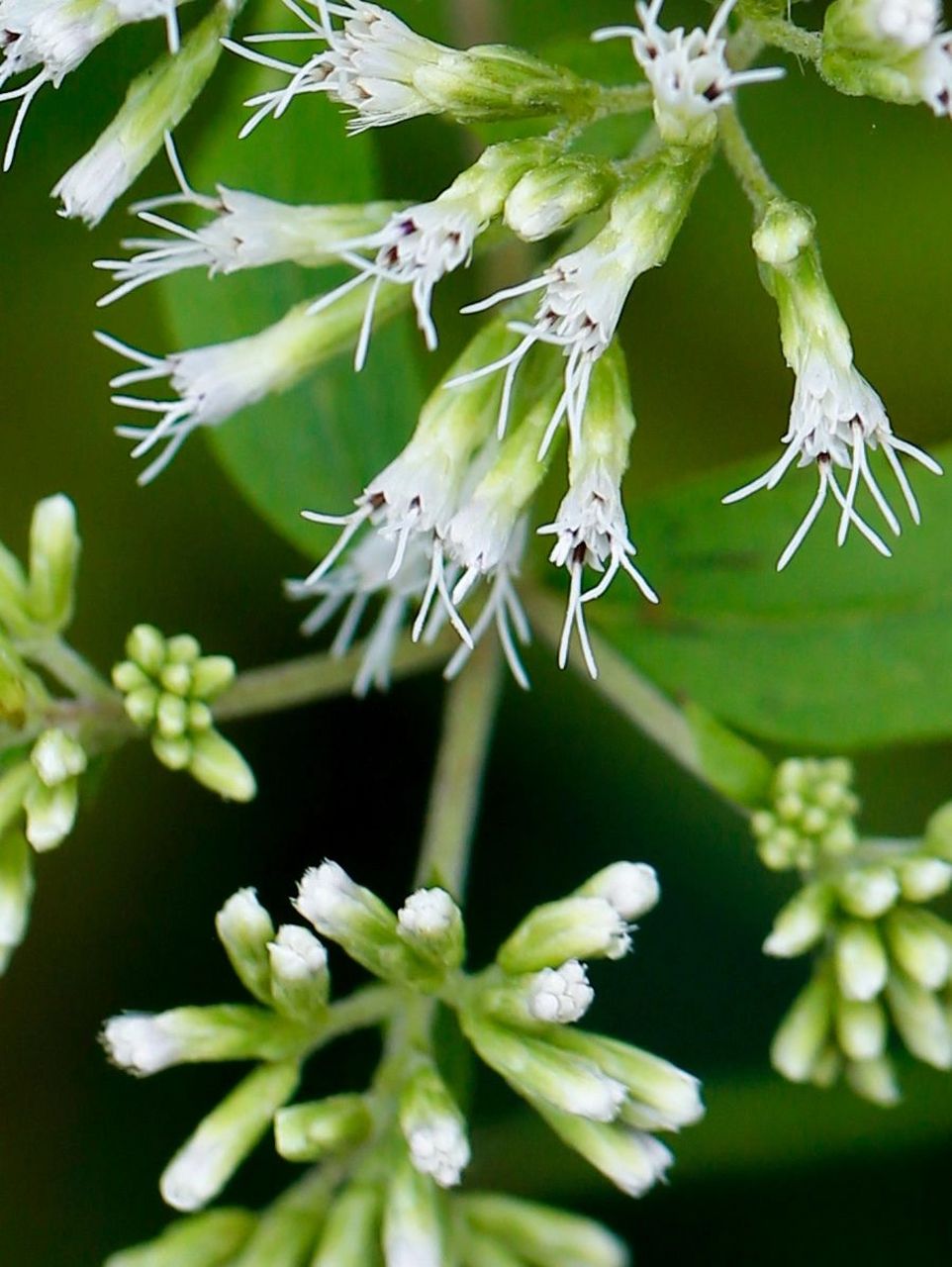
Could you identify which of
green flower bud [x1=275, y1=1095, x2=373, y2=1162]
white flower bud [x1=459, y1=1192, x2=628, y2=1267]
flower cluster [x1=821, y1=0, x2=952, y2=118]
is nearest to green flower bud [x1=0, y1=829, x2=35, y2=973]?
green flower bud [x1=275, y1=1095, x2=373, y2=1162]

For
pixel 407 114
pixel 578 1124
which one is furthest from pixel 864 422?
pixel 578 1124

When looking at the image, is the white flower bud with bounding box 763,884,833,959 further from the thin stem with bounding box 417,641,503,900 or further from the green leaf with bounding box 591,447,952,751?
the thin stem with bounding box 417,641,503,900

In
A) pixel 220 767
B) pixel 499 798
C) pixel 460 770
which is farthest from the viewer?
pixel 499 798

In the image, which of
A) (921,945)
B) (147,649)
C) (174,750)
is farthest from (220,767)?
(921,945)

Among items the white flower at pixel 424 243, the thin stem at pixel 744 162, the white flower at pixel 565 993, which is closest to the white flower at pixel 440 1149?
the white flower at pixel 565 993

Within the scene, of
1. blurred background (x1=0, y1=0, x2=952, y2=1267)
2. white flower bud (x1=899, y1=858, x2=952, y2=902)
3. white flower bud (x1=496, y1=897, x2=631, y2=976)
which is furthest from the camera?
blurred background (x1=0, y1=0, x2=952, y2=1267)

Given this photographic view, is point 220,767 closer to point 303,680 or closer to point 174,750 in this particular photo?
point 174,750

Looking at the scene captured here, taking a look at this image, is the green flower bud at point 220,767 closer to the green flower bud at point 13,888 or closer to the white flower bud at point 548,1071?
the green flower bud at point 13,888
